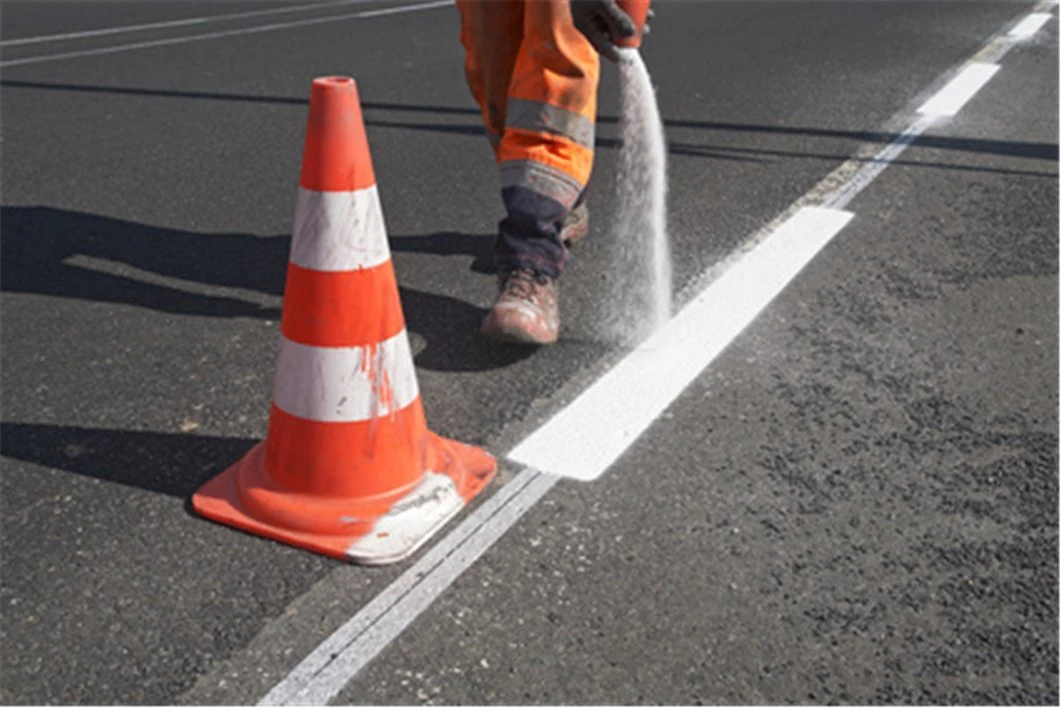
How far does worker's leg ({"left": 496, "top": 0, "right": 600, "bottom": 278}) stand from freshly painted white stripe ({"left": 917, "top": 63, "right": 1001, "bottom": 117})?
383 cm

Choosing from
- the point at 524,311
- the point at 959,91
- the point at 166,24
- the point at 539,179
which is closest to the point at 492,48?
→ the point at 539,179

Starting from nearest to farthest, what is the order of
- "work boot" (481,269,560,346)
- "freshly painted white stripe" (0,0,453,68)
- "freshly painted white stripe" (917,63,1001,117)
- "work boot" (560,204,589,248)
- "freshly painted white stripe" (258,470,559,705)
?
"freshly painted white stripe" (258,470,559,705) < "work boot" (481,269,560,346) < "work boot" (560,204,589,248) < "freshly painted white stripe" (917,63,1001,117) < "freshly painted white stripe" (0,0,453,68)

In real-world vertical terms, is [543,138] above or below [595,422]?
above

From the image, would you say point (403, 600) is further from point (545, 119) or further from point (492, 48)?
point (492, 48)

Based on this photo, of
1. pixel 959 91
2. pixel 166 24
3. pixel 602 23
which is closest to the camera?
pixel 602 23

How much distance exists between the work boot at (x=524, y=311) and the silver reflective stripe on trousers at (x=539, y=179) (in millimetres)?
229

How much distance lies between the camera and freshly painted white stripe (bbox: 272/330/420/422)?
105 inches

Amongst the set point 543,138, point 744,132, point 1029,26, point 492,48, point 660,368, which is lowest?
point 1029,26

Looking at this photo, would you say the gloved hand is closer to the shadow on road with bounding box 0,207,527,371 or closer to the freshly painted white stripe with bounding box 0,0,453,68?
the shadow on road with bounding box 0,207,527,371

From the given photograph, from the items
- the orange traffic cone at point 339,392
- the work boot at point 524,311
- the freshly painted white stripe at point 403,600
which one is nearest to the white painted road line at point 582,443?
the freshly painted white stripe at point 403,600

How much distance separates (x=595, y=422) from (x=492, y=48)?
50.1 inches

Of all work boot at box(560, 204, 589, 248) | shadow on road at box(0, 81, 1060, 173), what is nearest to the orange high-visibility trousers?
work boot at box(560, 204, 589, 248)

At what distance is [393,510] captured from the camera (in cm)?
264

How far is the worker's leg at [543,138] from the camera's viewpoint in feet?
11.6
